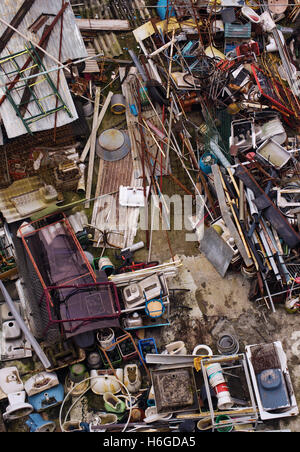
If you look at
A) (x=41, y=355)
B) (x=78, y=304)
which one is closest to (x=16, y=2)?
(x=78, y=304)

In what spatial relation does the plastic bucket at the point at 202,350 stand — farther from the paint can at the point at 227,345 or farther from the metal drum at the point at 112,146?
the metal drum at the point at 112,146

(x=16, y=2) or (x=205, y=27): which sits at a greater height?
(x=16, y=2)

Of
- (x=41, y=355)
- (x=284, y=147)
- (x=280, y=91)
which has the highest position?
(x=280, y=91)

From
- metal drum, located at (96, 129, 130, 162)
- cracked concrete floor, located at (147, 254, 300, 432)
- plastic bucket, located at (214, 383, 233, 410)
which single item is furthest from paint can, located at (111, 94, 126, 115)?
plastic bucket, located at (214, 383, 233, 410)

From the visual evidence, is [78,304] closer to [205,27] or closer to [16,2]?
[16,2]

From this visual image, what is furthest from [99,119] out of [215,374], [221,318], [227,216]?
[215,374]

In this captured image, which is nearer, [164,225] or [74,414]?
[74,414]

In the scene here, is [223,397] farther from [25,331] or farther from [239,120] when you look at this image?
[239,120]
